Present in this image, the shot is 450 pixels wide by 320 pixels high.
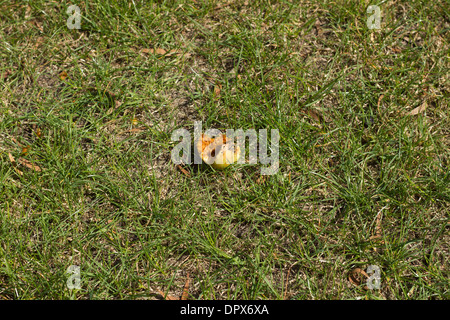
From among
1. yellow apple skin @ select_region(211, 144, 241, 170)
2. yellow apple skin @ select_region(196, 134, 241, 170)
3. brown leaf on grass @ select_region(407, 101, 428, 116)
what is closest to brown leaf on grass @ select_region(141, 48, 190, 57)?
yellow apple skin @ select_region(196, 134, 241, 170)

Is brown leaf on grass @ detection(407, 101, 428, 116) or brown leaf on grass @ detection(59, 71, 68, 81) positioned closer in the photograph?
brown leaf on grass @ detection(407, 101, 428, 116)

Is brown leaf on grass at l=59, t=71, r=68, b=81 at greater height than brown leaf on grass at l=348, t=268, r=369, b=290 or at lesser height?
greater

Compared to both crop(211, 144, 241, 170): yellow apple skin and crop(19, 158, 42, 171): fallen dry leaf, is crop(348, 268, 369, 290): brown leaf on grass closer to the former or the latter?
crop(211, 144, 241, 170): yellow apple skin

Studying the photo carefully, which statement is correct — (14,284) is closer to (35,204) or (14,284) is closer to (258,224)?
(35,204)

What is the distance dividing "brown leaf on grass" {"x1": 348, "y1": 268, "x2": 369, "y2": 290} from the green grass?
28 millimetres

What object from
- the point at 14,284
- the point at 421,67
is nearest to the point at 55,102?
the point at 14,284

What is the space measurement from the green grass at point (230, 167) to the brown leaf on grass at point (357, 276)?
28 millimetres

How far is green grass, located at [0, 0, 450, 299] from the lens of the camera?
2.89m

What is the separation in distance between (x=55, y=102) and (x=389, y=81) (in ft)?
8.28

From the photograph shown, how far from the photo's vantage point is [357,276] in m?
2.88

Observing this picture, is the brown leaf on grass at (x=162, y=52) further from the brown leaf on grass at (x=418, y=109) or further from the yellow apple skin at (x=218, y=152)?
the brown leaf on grass at (x=418, y=109)

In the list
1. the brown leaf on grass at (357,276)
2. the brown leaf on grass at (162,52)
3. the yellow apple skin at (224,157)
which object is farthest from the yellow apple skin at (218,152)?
the brown leaf on grass at (357,276)

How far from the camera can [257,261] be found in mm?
2885

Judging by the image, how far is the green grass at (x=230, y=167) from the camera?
2.89 meters
